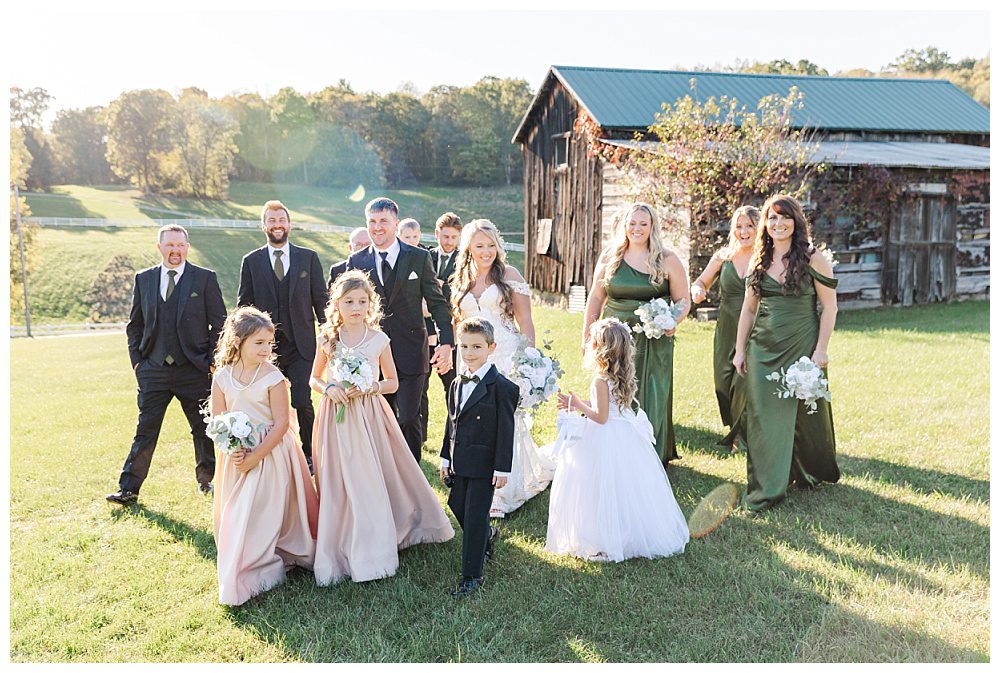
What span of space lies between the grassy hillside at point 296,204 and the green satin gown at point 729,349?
32.0m

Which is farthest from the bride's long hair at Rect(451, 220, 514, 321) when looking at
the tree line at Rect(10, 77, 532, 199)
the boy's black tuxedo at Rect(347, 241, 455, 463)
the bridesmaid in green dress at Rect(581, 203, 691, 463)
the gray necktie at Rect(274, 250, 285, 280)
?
the tree line at Rect(10, 77, 532, 199)

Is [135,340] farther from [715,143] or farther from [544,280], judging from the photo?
[544,280]

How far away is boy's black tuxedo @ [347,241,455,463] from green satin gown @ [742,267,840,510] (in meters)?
2.41

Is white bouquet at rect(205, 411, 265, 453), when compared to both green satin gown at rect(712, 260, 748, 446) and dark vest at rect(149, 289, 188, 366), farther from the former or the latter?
green satin gown at rect(712, 260, 748, 446)

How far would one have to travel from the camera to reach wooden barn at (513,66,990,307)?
18.8 metres

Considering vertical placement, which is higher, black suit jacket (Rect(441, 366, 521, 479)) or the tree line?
the tree line

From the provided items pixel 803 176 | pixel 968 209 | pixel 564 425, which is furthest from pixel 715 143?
pixel 564 425

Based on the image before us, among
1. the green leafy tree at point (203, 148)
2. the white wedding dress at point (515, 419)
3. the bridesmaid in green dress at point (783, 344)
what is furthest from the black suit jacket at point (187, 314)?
the green leafy tree at point (203, 148)

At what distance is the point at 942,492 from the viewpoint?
636 centimetres

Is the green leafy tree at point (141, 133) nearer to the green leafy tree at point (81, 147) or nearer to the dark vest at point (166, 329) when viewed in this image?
the green leafy tree at point (81, 147)

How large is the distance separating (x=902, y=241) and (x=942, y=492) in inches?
572

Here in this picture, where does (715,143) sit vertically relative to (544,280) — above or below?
above

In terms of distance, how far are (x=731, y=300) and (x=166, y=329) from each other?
16.1ft

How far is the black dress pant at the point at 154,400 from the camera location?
6.52m
